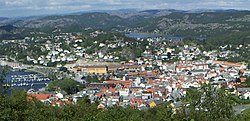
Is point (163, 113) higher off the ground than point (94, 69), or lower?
higher

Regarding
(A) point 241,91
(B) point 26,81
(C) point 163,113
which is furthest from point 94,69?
(C) point 163,113

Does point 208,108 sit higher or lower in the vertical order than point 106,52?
higher

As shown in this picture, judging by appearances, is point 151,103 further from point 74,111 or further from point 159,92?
point 74,111

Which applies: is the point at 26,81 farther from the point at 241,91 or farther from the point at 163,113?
the point at 163,113

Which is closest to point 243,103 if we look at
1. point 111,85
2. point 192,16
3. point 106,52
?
point 111,85

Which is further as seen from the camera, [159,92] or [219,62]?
[219,62]

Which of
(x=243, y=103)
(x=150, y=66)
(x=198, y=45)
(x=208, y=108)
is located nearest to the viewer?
(x=208, y=108)

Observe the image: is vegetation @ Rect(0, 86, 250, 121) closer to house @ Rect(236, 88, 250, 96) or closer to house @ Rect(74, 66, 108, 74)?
Answer: house @ Rect(236, 88, 250, 96)

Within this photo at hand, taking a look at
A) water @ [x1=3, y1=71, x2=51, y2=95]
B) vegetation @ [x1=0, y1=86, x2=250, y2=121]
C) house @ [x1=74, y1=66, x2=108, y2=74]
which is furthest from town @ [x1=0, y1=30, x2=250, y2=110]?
vegetation @ [x1=0, y1=86, x2=250, y2=121]
